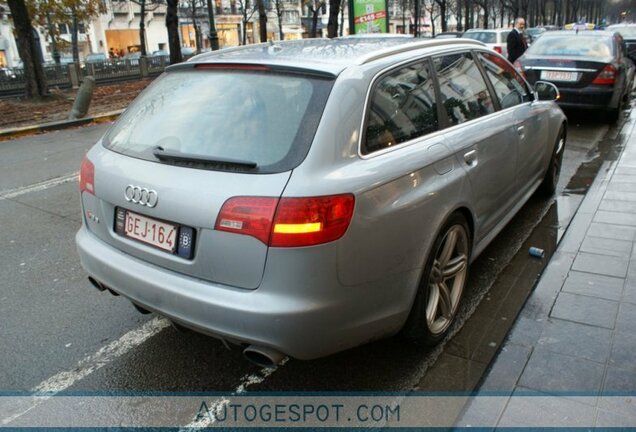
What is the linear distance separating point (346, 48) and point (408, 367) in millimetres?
1824

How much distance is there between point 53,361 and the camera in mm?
3154

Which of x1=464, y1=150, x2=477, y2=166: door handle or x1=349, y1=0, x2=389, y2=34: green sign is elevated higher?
x1=349, y1=0, x2=389, y2=34: green sign

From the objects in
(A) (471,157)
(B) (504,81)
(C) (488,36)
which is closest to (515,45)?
(B) (504,81)

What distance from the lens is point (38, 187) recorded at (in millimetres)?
6762

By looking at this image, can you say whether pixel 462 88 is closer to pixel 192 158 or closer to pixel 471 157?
pixel 471 157

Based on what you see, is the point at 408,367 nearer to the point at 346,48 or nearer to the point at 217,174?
the point at 217,174

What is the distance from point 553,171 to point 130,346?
4.44 metres

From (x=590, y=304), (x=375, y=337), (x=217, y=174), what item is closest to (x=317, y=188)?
(x=217, y=174)

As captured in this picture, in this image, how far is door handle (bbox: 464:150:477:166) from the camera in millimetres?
3275

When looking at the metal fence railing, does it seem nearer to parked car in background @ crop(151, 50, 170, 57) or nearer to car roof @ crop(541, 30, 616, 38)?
parked car in background @ crop(151, 50, 170, 57)

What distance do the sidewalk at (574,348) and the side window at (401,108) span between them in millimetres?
1322

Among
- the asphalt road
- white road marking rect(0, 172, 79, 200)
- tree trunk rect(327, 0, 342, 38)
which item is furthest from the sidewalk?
tree trunk rect(327, 0, 342, 38)

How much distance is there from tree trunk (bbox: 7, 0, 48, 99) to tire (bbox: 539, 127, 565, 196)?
15.1m

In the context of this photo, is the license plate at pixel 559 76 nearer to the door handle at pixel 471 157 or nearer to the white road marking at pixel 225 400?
the door handle at pixel 471 157
